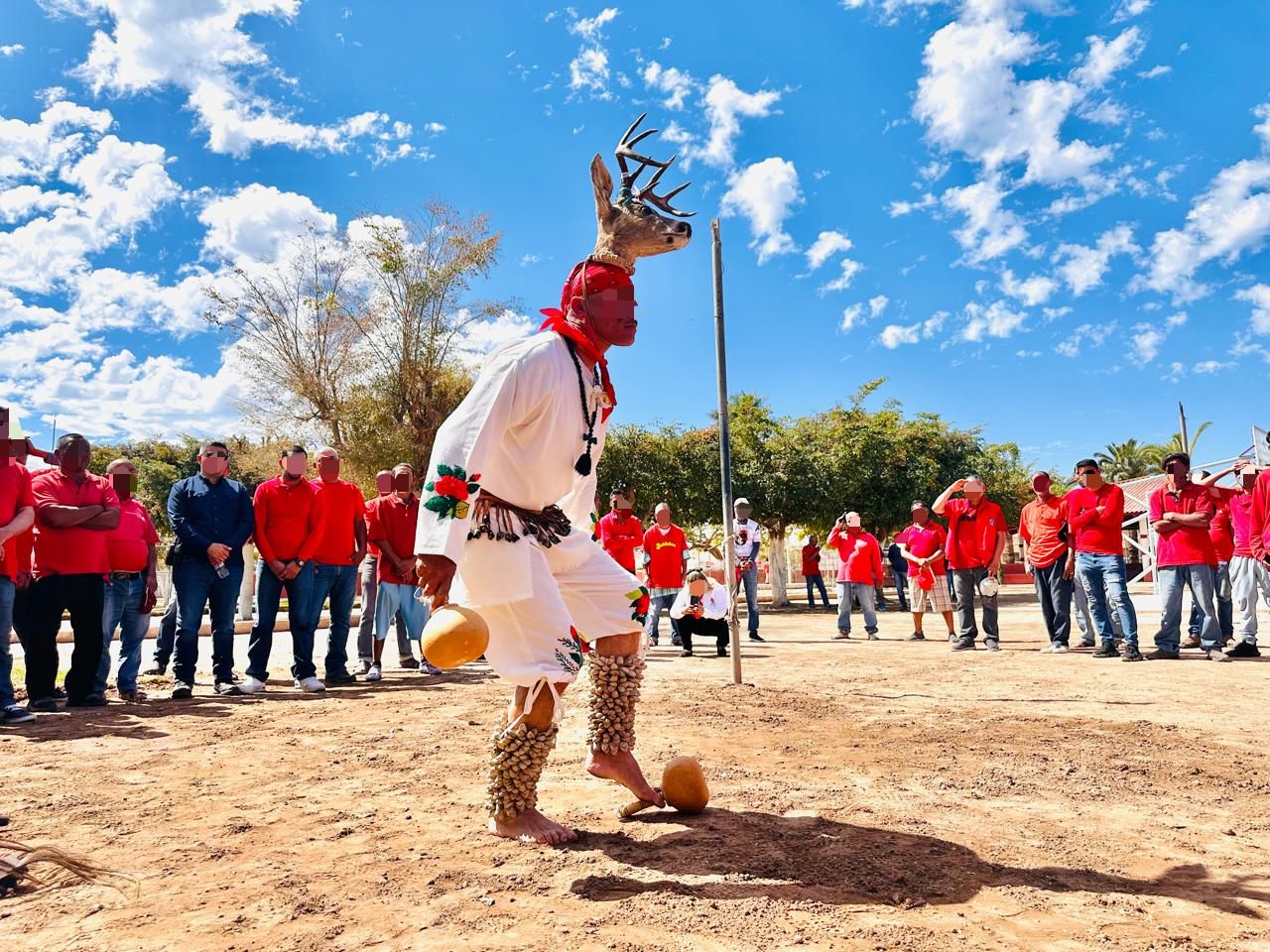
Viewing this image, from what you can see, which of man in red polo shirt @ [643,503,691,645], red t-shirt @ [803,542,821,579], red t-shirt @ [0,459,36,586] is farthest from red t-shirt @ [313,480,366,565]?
red t-shirt @ [803,542,821,579]

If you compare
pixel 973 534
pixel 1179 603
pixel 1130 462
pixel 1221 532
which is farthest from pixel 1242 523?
pixel 1130 462

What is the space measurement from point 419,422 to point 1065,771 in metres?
22.0

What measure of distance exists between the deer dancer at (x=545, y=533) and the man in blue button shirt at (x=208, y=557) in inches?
194

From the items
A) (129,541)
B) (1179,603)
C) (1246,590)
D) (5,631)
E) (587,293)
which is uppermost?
(587,293)

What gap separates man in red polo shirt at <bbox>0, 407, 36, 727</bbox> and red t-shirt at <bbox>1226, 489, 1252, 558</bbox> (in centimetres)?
1089

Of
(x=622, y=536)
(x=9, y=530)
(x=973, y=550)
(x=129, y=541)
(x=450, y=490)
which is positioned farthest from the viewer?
(x=622, y=536)

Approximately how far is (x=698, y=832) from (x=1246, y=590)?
8.58 meters

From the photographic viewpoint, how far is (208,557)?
23.9 feet

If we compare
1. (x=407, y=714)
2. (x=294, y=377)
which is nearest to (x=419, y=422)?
(x=294, y=377)

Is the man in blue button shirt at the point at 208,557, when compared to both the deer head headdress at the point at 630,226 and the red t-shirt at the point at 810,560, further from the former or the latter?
the red t-shirt at the point at 810,560

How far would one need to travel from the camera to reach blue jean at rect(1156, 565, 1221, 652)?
8.98 meters

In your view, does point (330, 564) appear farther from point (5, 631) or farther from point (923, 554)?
point (923, 554)

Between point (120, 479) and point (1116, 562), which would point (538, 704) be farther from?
point (1116, 562)

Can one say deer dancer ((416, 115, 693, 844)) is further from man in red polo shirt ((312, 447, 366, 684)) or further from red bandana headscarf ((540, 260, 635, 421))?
man in red polo shirt ((312, 447, 366, 684))
